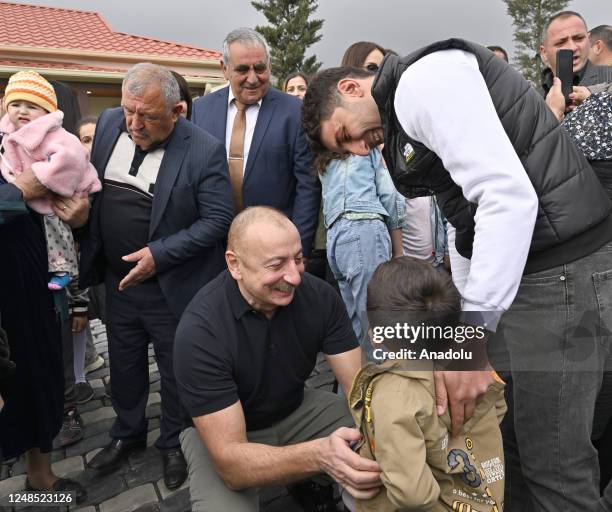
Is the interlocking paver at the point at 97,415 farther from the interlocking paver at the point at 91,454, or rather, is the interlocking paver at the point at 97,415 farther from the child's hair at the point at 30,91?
the child's hair at the point at 30,91

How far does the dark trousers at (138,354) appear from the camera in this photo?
2.74 m

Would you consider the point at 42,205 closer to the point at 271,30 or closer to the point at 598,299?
the point at 598,299

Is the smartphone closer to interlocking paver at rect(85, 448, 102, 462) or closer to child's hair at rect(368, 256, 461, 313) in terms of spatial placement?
child's hair at rect(368, 256, 461, 313)

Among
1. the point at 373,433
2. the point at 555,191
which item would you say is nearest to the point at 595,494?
the point at 373,433

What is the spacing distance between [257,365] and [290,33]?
30603 mm

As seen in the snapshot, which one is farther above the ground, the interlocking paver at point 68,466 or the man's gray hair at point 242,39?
the man's gray hair at point 242,39

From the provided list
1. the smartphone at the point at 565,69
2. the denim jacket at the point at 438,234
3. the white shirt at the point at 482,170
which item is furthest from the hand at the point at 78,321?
the smartphone at the point at 565,69

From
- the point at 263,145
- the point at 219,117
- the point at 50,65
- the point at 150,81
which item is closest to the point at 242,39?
the point at 219,117

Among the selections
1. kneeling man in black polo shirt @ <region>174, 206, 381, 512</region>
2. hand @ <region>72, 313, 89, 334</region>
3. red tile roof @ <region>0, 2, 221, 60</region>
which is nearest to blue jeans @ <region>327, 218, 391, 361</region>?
kneeling man in black polo shirt @ <region>174, 206, 381, 512</region>

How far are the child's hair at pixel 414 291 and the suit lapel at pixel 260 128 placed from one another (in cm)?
182

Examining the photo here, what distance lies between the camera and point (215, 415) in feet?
5.91

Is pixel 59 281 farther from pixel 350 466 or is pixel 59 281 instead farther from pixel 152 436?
pixel 350 466

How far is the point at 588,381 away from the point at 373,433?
0.64 metres

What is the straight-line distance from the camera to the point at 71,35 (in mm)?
14156
